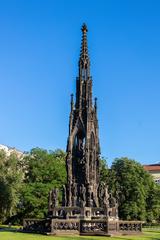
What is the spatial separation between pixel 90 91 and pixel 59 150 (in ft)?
134

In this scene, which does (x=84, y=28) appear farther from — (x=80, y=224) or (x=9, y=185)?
(x=9, y=185)

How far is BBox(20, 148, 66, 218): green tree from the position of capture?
210 feet

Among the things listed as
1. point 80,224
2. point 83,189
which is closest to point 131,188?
point 83,189

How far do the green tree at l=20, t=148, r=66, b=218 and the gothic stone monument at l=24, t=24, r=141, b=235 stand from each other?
2253 cm

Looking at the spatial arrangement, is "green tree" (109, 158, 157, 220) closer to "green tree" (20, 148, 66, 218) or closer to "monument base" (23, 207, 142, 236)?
"green tree" (20, 148, 66, 218)

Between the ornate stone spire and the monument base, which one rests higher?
the ornate stone spire

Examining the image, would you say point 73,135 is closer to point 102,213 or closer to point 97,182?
point 97,182

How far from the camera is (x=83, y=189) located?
40.8 m

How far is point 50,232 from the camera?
34906 millimetres

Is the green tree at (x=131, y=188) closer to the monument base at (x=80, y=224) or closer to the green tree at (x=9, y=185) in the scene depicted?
the green tree at (x=9, y=185)

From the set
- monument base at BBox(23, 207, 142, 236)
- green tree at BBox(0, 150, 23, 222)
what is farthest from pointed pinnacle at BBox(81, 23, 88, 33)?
green tree at BBox(0, 150, 23, 222)

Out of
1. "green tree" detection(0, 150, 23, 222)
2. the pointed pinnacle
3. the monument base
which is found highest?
the pointed pinnacle

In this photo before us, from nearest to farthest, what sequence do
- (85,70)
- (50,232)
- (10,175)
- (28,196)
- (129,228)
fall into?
(50,232)
(129,228)
(85,70)
(28,196)
(10,175)

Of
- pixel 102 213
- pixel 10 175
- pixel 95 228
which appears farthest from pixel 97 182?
pixel 10 175
